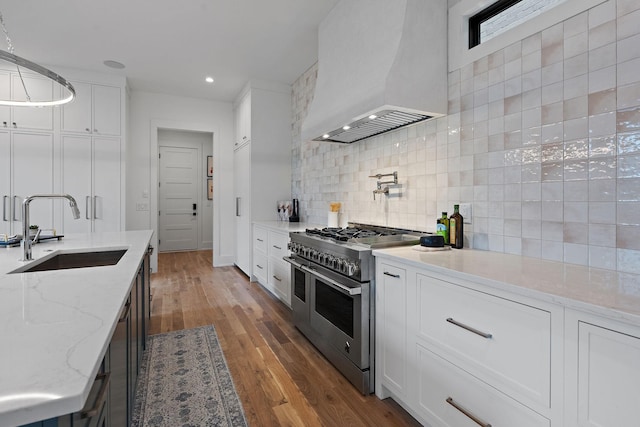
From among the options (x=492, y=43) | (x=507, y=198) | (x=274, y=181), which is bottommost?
(x=507, y=198)

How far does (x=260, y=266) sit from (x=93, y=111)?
117 inches

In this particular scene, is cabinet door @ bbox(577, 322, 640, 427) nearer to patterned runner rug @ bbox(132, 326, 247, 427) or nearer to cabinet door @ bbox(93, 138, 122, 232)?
patterned runner rug @ bbox(132, 326, 247, 427)

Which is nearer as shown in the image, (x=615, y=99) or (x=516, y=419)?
(x=516, y=419)

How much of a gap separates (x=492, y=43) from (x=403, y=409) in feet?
6.94

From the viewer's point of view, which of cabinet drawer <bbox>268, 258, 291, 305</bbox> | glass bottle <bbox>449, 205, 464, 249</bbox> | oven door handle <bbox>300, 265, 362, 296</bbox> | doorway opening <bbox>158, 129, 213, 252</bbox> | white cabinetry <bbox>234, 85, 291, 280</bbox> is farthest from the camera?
doorway opening <bbox>158, 129, 213, 252</bbox>

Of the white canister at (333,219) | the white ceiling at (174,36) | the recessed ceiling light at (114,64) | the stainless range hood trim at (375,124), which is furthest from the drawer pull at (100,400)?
the recessed ceiling light at (114,64)

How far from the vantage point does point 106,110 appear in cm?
433

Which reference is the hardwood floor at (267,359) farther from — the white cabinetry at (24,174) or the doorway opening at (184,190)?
the doorway opening at (184,190)

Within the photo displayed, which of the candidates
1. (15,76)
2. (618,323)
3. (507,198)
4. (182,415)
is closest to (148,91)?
(15,76)

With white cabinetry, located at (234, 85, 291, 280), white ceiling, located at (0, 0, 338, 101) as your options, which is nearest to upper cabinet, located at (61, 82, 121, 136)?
white ceiling, located at (0, 0, 338, 101)

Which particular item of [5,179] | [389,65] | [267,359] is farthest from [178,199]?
[389,65]

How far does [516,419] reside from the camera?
3.80ft

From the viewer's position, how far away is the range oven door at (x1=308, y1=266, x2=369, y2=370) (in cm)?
190

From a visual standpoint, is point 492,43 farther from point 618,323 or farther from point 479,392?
point 479,392
